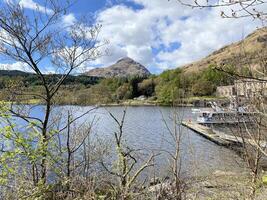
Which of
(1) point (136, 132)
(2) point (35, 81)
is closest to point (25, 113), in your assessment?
(2) point (35, 81)

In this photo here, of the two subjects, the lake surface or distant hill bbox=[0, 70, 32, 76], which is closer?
distant hill bbox=[0, 70, 32, 76]

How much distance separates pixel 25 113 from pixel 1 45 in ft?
8.08

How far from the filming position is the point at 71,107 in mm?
14562

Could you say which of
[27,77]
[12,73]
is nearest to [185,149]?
[27,77]

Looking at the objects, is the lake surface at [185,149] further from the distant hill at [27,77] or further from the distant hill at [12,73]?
the distant hill at [12,73]

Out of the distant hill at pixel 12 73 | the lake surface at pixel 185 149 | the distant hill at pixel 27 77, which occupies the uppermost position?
the distant hill at pixel 12 73

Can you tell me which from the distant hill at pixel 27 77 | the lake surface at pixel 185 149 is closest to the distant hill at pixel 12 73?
the distant hill at pixel 27 77

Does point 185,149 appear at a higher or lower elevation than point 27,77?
lower

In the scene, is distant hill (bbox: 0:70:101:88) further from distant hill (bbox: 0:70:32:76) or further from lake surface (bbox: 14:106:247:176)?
lake surface (bbox: 14:106:247:176)

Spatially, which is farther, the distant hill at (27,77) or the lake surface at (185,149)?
the lake surface at (185,149)

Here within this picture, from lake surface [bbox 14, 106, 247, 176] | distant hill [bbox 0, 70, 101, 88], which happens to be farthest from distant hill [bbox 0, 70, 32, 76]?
lake surface [bbox 14, 106, 247, 176]

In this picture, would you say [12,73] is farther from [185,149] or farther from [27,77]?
[185,149]

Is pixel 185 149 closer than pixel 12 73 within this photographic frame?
No

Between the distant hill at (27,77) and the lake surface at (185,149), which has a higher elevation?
the distant hill at (27,77)
